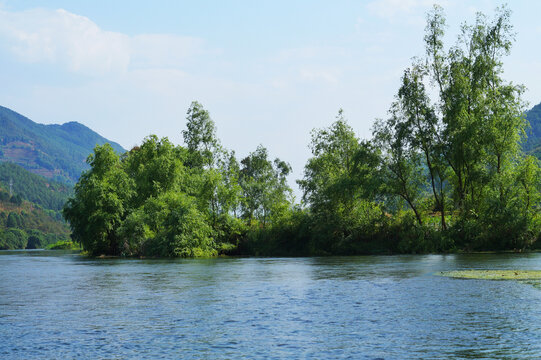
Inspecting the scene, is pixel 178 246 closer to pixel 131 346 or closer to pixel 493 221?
pixel 493 221

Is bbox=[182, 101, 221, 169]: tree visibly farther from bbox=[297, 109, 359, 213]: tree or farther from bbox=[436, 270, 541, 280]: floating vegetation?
bbox=[436, 270, 541, 280]: floating vegetation

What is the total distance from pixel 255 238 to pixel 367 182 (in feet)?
63.2

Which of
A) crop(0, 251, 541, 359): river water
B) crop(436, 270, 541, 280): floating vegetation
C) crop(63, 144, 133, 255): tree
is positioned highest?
crop(63, 144, 133, 255): tree

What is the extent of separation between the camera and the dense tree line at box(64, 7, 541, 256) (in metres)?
63.8

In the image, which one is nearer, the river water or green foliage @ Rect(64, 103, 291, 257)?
the river water

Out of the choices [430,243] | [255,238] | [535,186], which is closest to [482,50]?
[535,186]

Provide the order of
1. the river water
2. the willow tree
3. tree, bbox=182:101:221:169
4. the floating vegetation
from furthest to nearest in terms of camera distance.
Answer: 1. tree, bbox=182:101:221:169
2. the willow tree
3. the floating vegetation
4. the river water

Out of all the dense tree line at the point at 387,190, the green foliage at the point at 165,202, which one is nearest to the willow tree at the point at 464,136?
the dense tree line at the point at 387,190

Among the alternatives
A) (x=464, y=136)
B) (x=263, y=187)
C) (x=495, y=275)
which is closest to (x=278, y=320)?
(x=495, y=275)

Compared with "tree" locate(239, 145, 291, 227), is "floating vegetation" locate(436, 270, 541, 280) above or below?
below

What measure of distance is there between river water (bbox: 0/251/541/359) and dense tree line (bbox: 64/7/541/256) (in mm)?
34689

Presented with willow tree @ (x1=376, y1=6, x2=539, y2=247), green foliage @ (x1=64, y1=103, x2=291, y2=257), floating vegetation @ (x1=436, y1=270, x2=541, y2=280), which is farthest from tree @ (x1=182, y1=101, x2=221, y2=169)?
floating vegetation @ (x1=436, y1=270, x2=541, y2=280)

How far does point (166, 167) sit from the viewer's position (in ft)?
288

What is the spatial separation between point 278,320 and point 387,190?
53.5 metres
